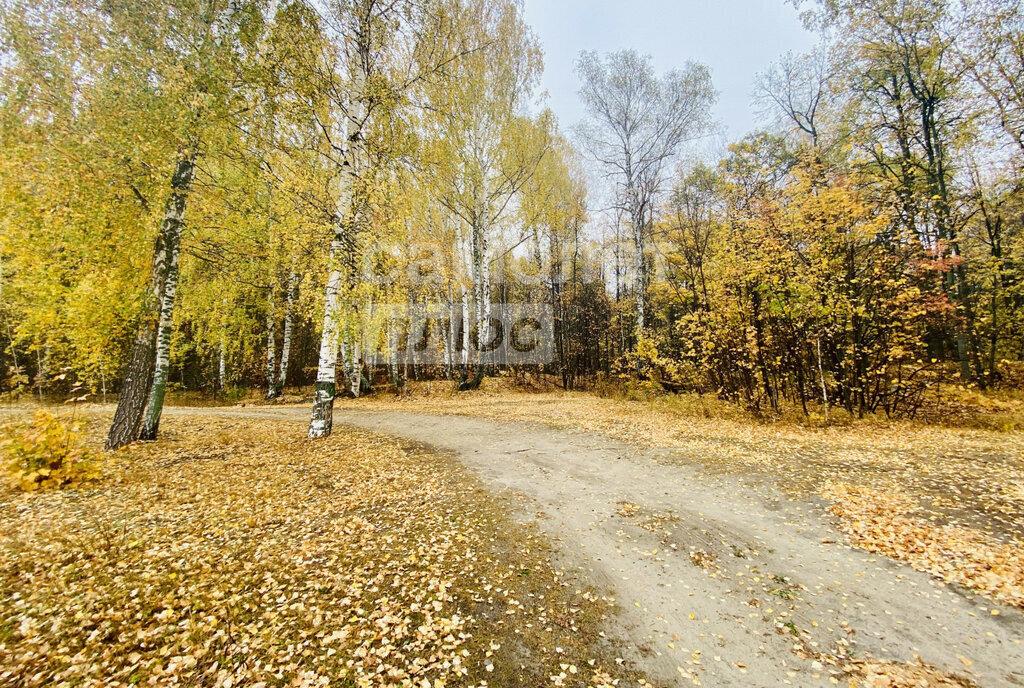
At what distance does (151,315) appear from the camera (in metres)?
8.41

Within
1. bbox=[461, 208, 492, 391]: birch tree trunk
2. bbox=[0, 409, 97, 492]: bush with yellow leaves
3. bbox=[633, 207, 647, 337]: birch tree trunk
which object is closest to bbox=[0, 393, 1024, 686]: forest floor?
bbox=[0, 409, 97, 492]: bush with yellow leaves

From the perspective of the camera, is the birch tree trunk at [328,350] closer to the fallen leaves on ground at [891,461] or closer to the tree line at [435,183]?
the tree line at [435,183]

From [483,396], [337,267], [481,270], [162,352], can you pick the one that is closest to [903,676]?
[337,267]

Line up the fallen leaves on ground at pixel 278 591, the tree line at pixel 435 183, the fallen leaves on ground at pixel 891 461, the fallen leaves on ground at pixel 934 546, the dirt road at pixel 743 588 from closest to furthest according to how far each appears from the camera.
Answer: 1. the fallen leaves on ground at pixel 278 591
2. the dirt road at pixel 743 588
3. the fallen leaves on ground at pixel 934 546
4. the fallen leaves on ground at pixel 891 461
5. the tree line at pixel 435 183

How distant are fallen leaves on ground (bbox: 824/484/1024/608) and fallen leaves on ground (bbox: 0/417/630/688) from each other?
364cm

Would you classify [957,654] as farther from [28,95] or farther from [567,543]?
[28,95]

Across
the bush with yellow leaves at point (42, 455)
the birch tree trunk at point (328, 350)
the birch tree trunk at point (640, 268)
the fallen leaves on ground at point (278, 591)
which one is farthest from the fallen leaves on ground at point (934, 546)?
the birch tree trunk at point (640, 268)

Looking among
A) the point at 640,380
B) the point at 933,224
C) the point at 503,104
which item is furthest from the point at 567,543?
the point at 503,104

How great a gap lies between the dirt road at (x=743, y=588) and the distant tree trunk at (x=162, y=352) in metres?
7.84

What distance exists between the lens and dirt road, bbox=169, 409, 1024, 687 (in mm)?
3004

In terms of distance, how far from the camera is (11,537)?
170 inches

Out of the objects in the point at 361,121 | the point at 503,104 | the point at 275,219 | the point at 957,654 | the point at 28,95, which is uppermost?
the point at 503,104

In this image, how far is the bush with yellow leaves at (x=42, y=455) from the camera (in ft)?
18.5

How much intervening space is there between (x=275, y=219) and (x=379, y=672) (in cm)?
1048
